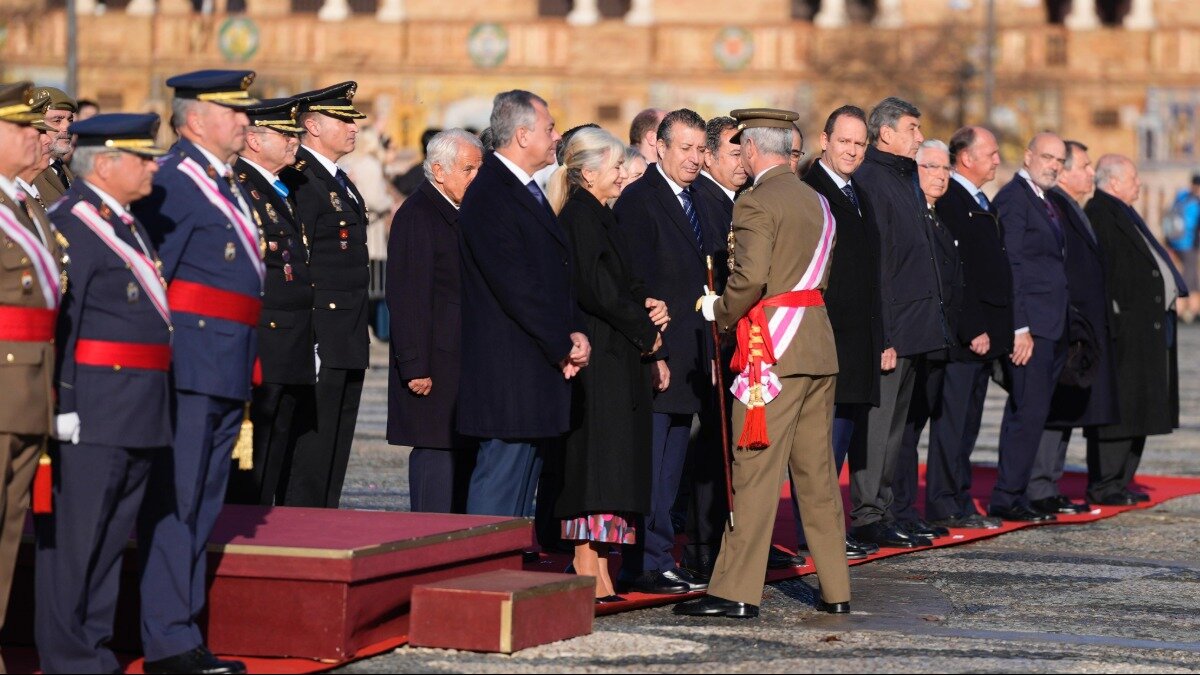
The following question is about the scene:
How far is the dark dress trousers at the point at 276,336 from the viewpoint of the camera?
9.07 metres

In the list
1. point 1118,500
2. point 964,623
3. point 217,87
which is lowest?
point 964,623

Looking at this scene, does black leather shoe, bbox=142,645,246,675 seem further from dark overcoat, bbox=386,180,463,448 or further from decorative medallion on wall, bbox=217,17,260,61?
decorative medallion on wall, bbox=217,17,260,61

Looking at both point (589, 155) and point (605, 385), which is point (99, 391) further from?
point (589, 155)

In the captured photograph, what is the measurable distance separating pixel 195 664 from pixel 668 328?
2.99 m

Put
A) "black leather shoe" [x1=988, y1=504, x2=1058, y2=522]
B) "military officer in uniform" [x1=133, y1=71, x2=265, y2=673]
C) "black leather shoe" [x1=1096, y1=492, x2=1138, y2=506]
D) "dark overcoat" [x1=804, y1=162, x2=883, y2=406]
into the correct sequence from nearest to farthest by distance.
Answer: "military officer in uniform" [x1=133, y1=71, x2=265, y2=673], "dark overcoat" [x1=804, y1=162, x2=883, y2=406], "black leather shoe" [x1=988, y1=504, x2=1058, y2=522], "black leather shoe" [x1=1096, y1=492, x2=1138, y2=506]

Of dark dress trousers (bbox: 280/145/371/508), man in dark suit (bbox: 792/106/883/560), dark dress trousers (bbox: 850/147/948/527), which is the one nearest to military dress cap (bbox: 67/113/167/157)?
dark dress trousers (bbox: 280/145/371/508)

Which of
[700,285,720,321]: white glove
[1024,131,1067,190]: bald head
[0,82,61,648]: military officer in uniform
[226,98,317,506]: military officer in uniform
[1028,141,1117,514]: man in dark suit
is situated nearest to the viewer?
[0,82,61,648]: military officer in uniform

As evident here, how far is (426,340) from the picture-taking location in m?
9.48

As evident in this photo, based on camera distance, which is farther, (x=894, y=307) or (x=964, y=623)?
(x=894, y=307)

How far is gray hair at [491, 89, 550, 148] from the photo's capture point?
8.67 meters

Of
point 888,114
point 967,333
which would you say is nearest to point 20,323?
point 888,114

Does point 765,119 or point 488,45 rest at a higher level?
point 488,45

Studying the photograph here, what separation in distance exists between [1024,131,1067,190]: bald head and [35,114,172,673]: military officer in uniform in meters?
6.52

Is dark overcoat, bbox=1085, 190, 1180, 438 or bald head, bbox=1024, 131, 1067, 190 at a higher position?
bald head, bbox=1024, 131, 1067, 190
